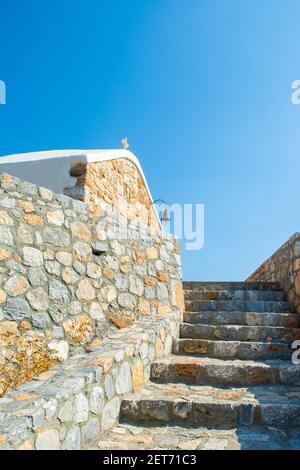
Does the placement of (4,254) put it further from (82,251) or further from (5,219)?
(82,251)

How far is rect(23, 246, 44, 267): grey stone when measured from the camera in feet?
10.1

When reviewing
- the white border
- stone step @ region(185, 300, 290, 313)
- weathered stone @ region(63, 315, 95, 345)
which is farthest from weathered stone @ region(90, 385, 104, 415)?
the white border

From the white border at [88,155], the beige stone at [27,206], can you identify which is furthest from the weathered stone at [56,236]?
the white border at [88,155]

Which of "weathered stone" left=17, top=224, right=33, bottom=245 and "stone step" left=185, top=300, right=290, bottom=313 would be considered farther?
"stone step" left=185, top=300, right=290, bottom=313

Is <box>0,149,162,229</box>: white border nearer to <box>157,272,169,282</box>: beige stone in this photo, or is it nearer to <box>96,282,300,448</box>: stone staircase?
<box>157,272,169,282</box>: beige stone

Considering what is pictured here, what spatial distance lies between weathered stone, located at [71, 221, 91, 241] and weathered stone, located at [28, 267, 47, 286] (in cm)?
54

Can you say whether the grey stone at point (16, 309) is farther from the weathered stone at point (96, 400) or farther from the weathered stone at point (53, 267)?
the weathered stone at point (96, 400)

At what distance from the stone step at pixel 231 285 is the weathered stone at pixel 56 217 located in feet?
8.91

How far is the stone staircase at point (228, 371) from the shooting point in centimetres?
269

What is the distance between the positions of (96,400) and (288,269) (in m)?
3.21

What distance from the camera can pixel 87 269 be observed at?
3.59 metres

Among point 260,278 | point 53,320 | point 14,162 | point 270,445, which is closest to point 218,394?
point 270,445

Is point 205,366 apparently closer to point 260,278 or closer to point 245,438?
point 245,438
